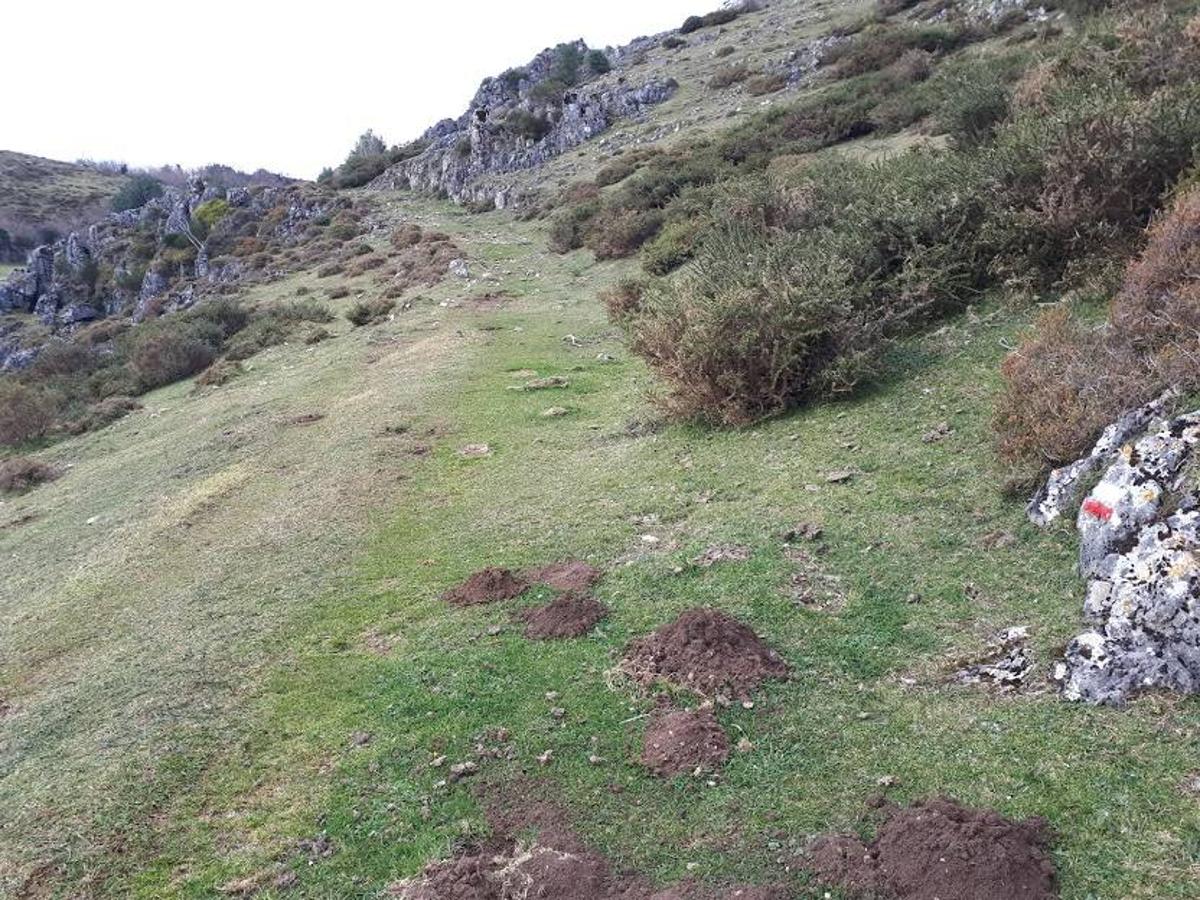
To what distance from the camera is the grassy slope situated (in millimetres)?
106812

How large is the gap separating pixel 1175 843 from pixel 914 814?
1.26m

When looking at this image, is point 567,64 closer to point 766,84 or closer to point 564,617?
point 766,84

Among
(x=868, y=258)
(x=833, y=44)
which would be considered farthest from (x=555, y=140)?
(x=868, y=258)

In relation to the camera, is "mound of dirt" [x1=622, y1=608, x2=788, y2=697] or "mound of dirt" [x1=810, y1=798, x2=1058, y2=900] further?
"mound of dirt" [x1=622, y1=608, x2=788, y2=697]

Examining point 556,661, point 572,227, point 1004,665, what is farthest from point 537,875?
point 572,227

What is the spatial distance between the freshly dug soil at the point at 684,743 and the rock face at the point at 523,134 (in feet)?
158

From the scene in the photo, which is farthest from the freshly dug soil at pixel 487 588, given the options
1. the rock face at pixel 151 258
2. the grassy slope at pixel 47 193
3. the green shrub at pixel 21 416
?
the grassy slope at pixel 47 193

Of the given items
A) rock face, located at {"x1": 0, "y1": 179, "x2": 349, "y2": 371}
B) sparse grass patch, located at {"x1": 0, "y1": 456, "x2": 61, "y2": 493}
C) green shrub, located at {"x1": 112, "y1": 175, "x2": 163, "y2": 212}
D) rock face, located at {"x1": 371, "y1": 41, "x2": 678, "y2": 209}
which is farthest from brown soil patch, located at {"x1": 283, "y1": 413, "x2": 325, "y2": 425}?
green shrub, located at {"x1": 112, "y1": 175, "x2": 163, "y2": 212}

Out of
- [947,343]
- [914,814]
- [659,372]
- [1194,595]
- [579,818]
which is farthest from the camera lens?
[659,372]

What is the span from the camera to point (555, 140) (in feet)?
186

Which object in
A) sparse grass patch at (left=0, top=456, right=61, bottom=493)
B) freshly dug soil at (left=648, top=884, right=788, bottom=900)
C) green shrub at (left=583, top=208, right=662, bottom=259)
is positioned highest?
green shrub at (left=583, top=208, right=662, bottom=259)

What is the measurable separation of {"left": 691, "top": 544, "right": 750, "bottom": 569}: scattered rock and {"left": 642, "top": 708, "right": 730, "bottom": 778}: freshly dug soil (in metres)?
2.57

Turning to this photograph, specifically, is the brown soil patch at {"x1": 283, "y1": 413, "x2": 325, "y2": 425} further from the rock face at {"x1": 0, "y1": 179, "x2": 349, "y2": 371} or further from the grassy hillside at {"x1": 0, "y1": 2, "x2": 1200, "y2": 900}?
the rock face at {"x1": 0, "y1": 179, "x2": 349, "y2": 371}

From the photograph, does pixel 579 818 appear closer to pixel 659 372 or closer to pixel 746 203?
pixel 659 372
